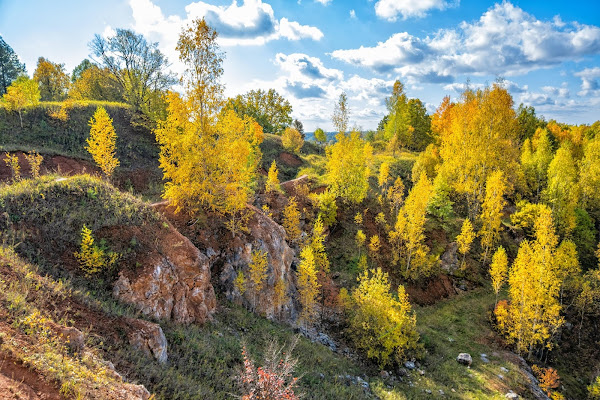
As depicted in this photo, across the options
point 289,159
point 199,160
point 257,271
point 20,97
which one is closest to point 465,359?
point 257,271

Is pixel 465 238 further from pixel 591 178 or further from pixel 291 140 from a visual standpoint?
pixel 291 140

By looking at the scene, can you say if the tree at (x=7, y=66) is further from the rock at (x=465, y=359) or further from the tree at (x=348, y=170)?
the rock at (x=465, y=359)

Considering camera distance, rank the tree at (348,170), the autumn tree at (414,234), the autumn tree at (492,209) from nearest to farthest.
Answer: the autumn tree at (414,234), the autumn tree at (492,209), the tree at (348,170)

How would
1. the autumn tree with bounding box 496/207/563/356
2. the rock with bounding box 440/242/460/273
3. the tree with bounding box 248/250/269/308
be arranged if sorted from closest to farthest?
the tree with bounding box 248/250/269/308, the autumn tree with bounding box 496/207/563/356, the rock with bounding box 440/242/460/273

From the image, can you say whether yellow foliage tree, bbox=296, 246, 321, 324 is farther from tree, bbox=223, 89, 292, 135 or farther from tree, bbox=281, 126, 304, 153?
tree, bbox=223, 89, 292, 135

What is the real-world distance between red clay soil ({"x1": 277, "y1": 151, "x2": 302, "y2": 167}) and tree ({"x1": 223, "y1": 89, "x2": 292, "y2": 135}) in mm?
19509

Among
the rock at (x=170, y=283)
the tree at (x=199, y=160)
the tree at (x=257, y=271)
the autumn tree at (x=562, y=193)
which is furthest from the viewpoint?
the autumn tree at (x=562, y=193)

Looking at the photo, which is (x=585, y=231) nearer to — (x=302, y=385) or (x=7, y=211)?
(x=302, y=385)

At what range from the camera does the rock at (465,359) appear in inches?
799

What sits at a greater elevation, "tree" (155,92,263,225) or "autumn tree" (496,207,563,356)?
"tree" (155,92,263,225)

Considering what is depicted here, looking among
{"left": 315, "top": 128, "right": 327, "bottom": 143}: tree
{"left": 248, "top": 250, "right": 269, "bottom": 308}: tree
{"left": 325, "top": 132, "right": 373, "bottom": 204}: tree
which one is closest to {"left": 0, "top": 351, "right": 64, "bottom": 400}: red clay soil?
{"left": 248, "top": 250, "right": 269, "bottom": 308}: tree

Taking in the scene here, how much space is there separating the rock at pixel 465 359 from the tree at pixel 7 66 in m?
72.2

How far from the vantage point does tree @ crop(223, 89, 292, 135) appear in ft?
231

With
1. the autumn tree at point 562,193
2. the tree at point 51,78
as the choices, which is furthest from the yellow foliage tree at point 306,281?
the tree at point 51,78
